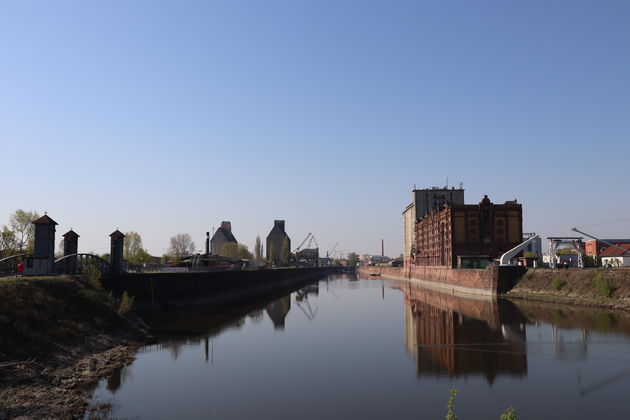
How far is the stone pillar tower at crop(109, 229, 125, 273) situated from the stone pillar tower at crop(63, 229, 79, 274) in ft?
14.3

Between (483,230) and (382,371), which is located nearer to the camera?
(382,371)

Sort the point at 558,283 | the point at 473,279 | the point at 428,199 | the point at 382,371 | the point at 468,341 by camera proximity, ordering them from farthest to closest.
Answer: the point at 428,199
the point at 473,279
the point at 558,283
the point at 468,341
the point at 382,371

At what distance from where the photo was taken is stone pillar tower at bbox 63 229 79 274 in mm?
44100

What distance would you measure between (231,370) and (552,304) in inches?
1876

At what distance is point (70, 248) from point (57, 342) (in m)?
22.6

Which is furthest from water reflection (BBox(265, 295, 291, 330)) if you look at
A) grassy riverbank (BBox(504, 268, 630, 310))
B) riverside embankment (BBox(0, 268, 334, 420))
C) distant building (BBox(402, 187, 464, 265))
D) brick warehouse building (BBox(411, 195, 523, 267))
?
distant building (BBox(402, 187, 464, 265))

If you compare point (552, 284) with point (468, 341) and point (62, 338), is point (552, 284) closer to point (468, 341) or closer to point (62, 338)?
point (468, 341)

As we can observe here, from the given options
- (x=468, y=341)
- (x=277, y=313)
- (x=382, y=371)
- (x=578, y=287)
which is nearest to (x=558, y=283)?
(x=578, y=287)

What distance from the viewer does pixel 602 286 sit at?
186 ft

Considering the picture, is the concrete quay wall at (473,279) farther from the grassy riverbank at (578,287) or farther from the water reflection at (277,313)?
the water reflection at (277,313)

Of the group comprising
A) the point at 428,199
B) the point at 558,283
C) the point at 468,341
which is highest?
the point at 428,199

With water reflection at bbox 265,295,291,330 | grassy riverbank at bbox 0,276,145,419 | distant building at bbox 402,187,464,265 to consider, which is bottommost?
water reflection at bbox 265,295,291,330

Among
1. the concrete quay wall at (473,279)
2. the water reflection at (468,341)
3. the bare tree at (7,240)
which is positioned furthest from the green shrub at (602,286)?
the bare tree at (7,240)

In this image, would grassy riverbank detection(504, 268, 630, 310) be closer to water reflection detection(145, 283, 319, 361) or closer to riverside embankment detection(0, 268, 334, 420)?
water reflection detection(145, 283, 319, 361)
